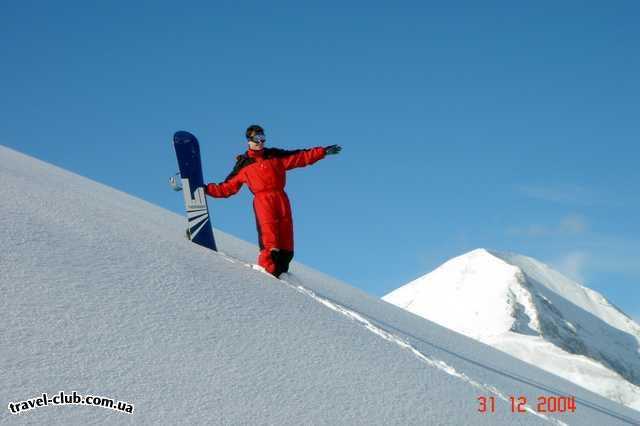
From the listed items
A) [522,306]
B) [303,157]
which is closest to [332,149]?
[303,157]

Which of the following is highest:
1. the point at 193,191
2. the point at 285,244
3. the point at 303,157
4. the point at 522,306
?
the point at 522,306

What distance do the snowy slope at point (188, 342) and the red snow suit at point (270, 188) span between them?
1.23 ft

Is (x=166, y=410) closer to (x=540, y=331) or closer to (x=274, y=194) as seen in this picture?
(x=274, y=194)

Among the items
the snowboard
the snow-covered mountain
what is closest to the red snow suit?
the snowboard

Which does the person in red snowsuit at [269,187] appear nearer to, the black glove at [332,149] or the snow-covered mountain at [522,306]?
the black glove at [332,149]

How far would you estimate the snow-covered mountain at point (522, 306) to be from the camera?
6850cm

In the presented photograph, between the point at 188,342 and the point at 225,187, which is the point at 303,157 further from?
the point at 188,342

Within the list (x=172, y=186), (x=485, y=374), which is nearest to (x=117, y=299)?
(x=172, y=186)

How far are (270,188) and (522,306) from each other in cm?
6947

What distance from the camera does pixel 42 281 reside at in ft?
15.5

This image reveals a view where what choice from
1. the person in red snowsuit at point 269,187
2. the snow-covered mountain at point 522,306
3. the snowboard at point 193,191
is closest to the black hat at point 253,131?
the person in red snowsuit at point 269,187

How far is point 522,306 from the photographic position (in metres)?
72.8

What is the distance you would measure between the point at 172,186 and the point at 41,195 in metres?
1.30

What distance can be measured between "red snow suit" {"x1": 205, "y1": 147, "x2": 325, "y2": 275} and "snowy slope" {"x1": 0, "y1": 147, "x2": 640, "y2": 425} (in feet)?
1.23
